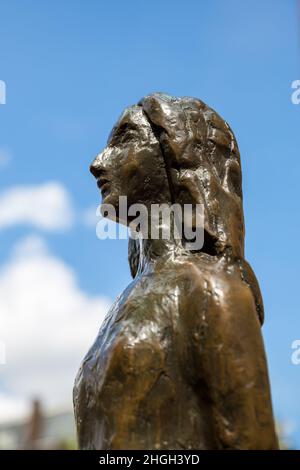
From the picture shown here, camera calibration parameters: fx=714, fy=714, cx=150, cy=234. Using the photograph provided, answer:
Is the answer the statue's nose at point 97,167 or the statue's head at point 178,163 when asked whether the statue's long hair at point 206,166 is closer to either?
the statue's head at point 178,163

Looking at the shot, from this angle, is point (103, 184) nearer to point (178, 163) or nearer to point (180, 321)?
point (178, 163)

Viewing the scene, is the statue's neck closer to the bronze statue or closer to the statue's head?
the bronze statue

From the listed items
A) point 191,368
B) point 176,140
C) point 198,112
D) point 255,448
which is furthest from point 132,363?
point 198,112

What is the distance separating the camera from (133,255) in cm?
481

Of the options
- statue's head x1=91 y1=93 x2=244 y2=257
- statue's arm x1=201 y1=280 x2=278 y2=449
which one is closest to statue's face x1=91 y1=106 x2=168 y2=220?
statue's head x1=91 y1=93 x2=244 y2=257

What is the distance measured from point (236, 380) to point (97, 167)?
Result: 67.2 inches

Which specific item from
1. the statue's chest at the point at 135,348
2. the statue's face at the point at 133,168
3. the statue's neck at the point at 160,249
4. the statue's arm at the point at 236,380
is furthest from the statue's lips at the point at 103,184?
the statue's arm at the point at 236,380

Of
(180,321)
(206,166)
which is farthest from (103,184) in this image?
(180,321)

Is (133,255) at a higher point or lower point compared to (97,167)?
lower

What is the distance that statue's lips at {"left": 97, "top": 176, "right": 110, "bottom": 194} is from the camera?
175 inches

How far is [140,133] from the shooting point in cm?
447

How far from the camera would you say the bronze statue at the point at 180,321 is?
352 centimetres
